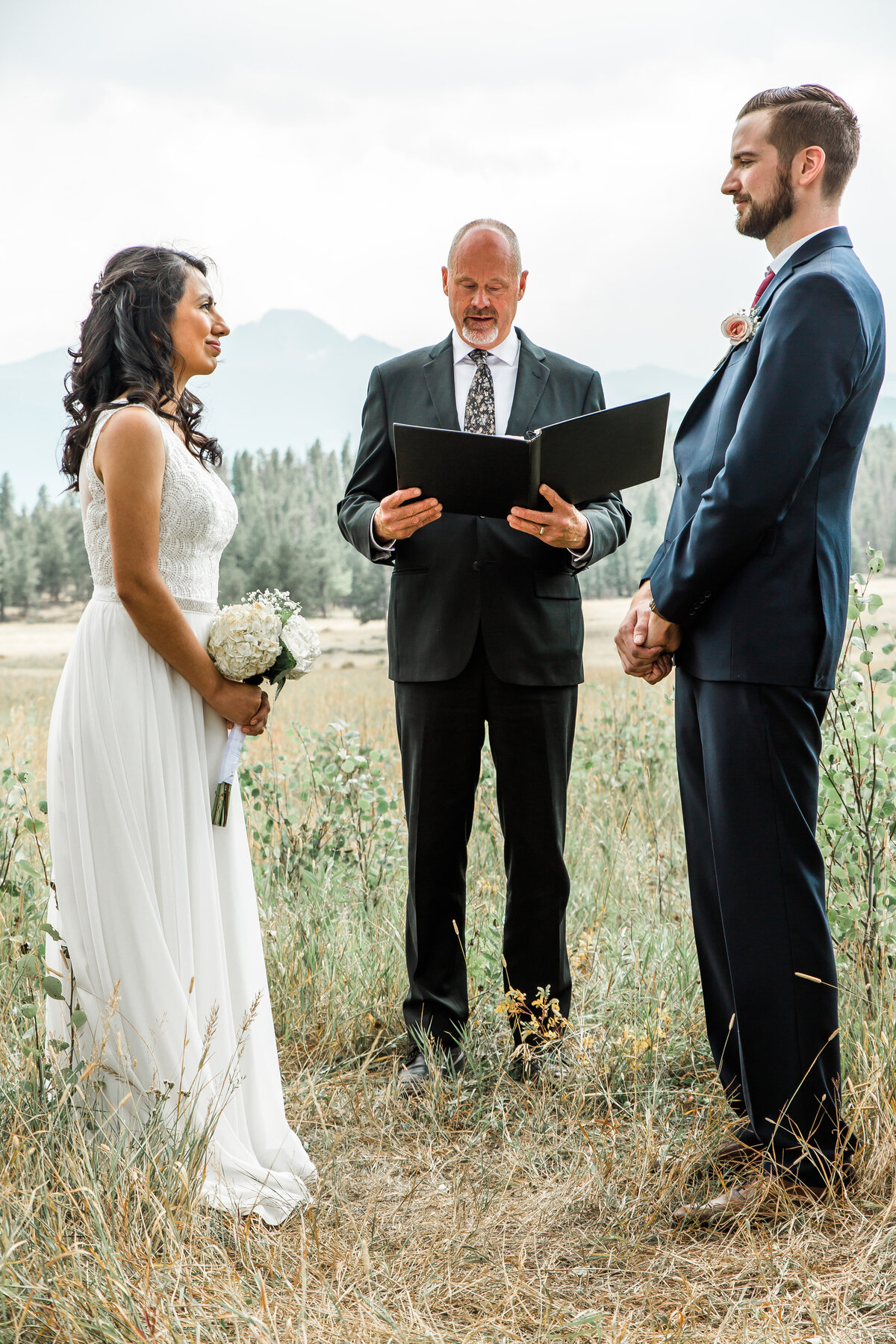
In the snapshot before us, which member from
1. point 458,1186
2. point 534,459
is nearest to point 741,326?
point 534,459

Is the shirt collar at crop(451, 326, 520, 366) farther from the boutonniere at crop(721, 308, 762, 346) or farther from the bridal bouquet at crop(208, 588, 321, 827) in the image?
the bridal bouquet at crop(208, 588, 321, 827)

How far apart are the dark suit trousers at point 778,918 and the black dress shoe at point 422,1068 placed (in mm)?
1065

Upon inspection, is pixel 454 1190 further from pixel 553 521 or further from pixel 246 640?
pixel 553 521

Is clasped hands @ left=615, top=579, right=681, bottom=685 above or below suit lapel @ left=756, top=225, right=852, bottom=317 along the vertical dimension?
below

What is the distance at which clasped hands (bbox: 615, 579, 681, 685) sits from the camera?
260 cm

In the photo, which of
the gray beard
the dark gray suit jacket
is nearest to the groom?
the dark gray suit jacket

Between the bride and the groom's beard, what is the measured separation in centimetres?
141

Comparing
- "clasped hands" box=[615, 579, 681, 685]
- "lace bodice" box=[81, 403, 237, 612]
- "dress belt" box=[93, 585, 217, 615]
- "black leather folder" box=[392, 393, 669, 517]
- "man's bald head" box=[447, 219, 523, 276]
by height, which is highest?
"man's bald head" box=[447, 219, 523, 276]

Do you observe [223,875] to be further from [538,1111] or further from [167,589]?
[538,1111]

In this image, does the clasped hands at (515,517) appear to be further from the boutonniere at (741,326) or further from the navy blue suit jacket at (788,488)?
the boutonniere at (741,326)

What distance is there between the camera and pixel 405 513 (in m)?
3.02

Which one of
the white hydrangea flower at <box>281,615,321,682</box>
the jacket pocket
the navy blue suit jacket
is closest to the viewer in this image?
the navy blue suit jacket

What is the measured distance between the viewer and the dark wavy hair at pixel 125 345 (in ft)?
8.55

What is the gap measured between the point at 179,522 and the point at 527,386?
137cm
